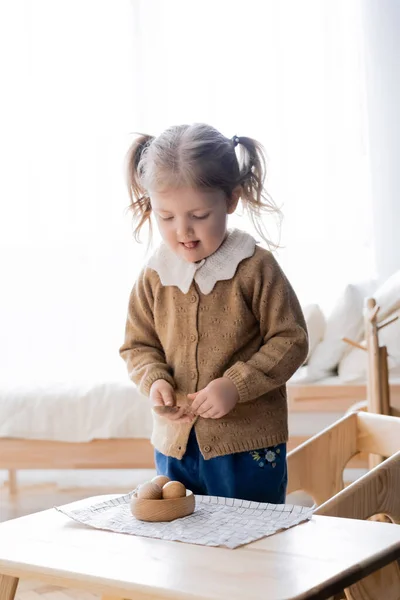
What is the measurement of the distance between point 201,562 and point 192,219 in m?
0.50

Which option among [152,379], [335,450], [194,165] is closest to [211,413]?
[152,379]

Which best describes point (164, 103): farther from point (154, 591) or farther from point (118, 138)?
point (154, 591)

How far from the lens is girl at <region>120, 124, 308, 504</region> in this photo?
1.18 m

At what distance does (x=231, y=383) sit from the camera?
1140mm

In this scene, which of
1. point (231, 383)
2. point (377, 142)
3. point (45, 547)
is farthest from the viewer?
point (377, 142)

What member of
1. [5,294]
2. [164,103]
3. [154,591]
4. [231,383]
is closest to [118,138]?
[164,103]

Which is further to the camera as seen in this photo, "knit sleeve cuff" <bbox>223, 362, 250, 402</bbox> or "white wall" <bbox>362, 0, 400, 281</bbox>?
"white wall" <bbox>362, 0, 400, 281</bbox>

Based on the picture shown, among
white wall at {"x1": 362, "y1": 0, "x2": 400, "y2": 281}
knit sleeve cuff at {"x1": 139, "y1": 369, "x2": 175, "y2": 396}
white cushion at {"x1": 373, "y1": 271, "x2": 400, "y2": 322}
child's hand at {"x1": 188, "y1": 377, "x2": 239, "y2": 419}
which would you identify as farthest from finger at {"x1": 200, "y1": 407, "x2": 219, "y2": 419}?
white wall at {"x1": 362, "y1": 0, "x2": 400, "y2": 281}

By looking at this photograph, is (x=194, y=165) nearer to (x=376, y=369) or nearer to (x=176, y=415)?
(x=176, y=415)

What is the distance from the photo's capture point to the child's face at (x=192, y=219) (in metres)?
1.17

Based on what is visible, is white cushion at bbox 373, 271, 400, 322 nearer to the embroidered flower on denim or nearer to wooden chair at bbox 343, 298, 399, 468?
wooden chair at bbox 343, 298, 399, 468

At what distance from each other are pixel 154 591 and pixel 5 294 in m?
3.18

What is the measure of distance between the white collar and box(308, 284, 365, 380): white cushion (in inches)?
64.8

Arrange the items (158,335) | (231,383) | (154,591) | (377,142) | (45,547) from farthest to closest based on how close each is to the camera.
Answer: (377,142) → (158,335) → (231,383) → (45,547) → (154,591)
